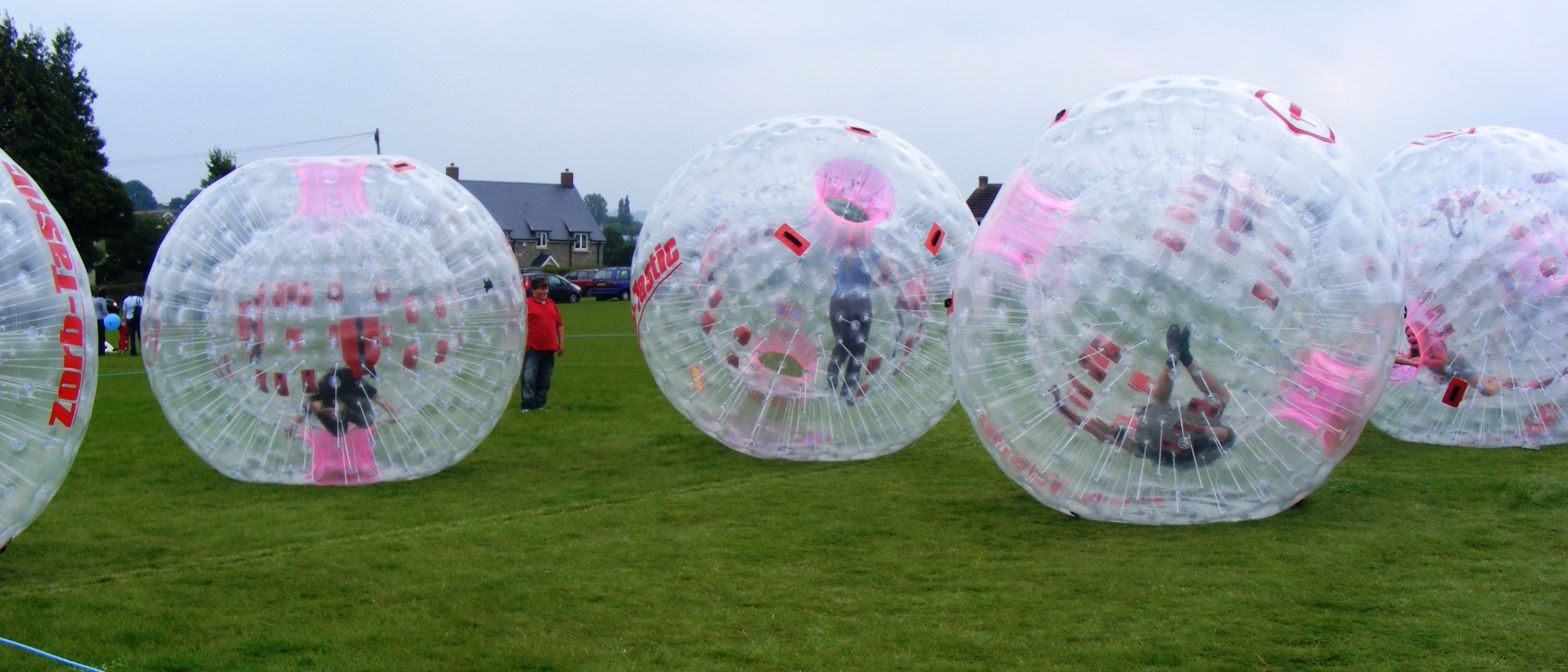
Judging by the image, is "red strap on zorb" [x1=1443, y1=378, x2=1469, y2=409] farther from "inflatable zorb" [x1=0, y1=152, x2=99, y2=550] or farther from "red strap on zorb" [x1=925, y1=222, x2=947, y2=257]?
"inflatable zorb" [x1=0, y1=152, x2=99, y2=550]

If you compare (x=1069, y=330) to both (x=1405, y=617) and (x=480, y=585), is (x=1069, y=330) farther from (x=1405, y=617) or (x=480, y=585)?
(x=480, y=585)

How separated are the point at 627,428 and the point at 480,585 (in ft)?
16.7

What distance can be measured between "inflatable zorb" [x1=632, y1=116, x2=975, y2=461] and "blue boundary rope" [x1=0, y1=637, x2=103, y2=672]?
4.46 metres

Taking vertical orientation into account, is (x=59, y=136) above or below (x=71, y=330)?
above

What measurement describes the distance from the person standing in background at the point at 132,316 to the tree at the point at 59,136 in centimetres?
2220

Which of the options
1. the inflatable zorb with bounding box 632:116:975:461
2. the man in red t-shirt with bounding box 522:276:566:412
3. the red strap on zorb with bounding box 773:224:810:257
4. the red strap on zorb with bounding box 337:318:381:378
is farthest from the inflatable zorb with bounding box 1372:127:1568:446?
the man in red t-shirt with bounding box 522:276:566:412

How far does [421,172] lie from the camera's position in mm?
8039

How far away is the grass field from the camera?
4.67 m

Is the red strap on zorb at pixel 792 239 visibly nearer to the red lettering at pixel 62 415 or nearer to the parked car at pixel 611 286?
the red lettering at pixel 62 415

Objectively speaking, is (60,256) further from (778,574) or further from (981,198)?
(981,198)

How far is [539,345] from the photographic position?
11695 mm

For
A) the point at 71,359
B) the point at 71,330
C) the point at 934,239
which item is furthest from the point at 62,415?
the point at 934,239

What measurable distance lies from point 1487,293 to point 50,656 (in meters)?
8.94

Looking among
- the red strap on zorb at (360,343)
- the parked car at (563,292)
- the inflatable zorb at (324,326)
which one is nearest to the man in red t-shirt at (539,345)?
the inflatable zorb at (324,326)
